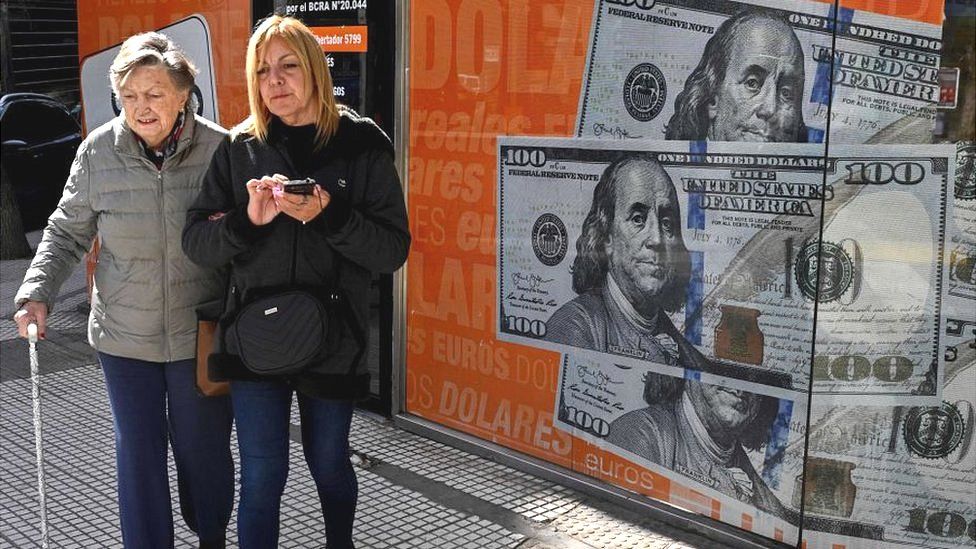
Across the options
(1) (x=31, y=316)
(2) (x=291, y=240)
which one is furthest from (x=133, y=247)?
(2) (x=291, y=240)

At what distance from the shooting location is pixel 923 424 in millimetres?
3557

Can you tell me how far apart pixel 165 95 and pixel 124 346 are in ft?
2.65

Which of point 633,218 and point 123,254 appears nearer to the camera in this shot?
point 123,254

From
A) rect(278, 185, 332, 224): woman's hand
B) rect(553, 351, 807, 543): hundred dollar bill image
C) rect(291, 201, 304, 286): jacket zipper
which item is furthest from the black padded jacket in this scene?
rect(553, 351, 807, 543): hundred dollar bill image

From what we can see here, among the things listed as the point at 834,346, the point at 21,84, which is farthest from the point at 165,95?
the point at 21,84

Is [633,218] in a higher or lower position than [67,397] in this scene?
higher

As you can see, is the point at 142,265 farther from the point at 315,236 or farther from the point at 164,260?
the point at 315,236

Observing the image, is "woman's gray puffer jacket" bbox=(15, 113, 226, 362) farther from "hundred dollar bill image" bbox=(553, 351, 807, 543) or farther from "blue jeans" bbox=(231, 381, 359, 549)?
"hundred dollar bill image" bbox=(553, 351, 807, 543)

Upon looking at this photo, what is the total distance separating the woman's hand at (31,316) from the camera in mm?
3363

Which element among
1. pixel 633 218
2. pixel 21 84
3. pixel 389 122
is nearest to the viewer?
pixel 633 218

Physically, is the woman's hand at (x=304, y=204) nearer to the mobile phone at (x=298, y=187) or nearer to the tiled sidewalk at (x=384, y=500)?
the mobile phone at (x=298, y=187)

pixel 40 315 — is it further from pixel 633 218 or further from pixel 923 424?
pixel 923 424

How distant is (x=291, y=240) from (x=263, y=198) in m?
0.21

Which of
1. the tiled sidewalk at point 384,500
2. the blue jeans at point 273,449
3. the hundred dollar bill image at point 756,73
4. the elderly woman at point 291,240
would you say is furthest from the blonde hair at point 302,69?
the tiled sidewalk at point 384,500
